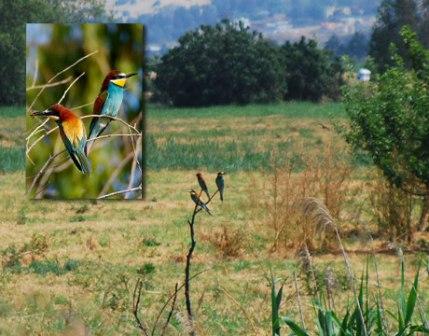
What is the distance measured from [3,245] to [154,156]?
1176cm

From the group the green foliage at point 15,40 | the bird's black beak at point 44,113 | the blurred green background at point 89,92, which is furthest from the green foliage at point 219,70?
the bird's black beak at point 44,113

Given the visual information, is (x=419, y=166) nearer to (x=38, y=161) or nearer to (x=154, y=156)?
(x=38, y=161)

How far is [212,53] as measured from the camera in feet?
189

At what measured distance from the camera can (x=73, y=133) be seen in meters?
14.3

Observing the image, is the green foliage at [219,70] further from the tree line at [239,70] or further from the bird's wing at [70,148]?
the bird's wing at [70,148]

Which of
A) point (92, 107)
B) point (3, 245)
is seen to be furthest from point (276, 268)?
point (92, 107)

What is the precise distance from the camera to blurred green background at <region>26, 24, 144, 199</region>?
567 inches

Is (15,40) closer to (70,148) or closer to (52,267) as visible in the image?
(70,148)

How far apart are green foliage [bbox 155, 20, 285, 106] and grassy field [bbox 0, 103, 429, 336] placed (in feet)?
113

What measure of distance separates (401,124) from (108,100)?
3.91 metres

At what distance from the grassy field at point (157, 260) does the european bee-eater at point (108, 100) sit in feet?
3.71

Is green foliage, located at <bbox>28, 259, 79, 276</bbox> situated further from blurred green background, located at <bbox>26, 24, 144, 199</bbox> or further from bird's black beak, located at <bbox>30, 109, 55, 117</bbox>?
bird's black beak, located at <bbox>30, 109, 55, 117</bbox>

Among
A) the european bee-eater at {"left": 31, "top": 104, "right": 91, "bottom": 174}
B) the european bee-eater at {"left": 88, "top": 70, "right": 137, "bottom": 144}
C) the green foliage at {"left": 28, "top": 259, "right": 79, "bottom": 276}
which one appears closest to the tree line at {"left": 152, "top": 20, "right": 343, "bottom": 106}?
the european bee-eater at {"left": 31, "top": 104, "right": 91, "bottom": 174}

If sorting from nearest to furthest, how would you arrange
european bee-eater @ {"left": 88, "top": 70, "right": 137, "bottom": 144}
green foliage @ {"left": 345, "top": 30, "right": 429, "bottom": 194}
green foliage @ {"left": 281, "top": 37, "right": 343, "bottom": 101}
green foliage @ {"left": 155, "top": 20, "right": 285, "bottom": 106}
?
green foliage @ {"left": 345, "top": 30, "right": 429, "bottom": 194} → european bee-eater @ {"left": 88, "top": 70, "right": 137, "bottom": 144} → green foliage @ {"left": 155, "top": 20, "right": 285, "bottom": 106} → green foliage @ {"left": 281, "top": 37, "right": 343, "bottom": 101}
